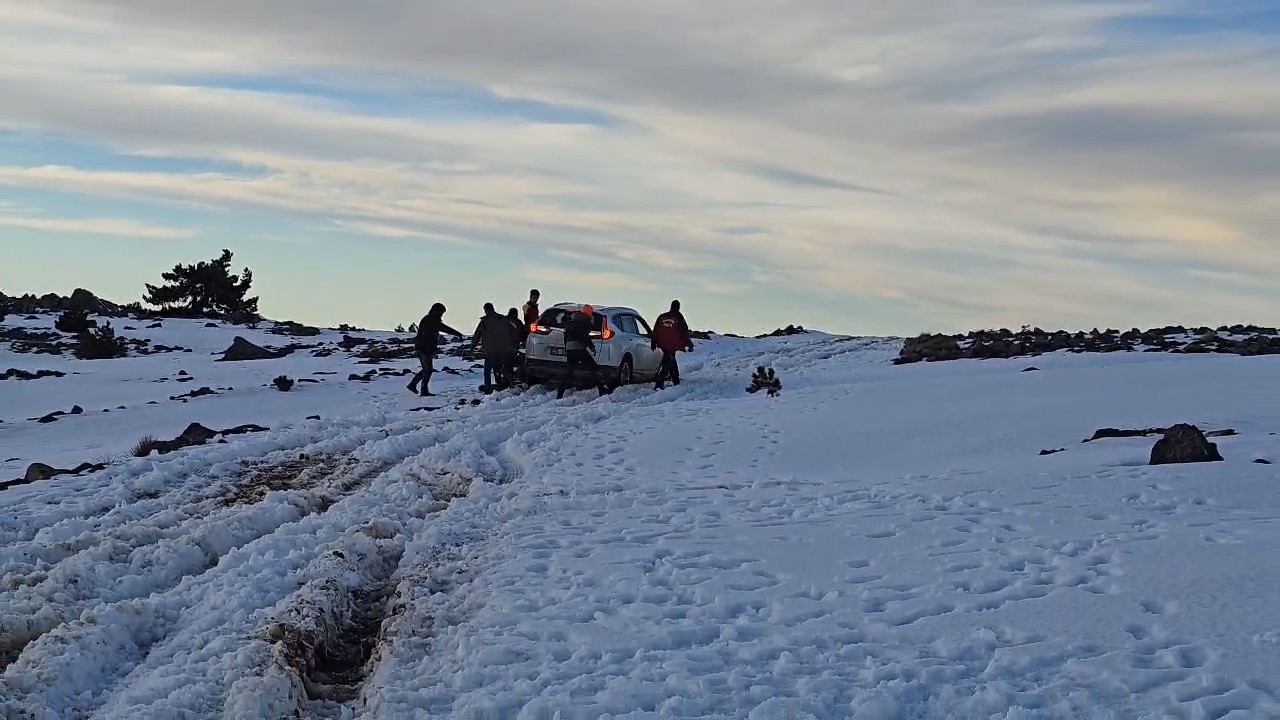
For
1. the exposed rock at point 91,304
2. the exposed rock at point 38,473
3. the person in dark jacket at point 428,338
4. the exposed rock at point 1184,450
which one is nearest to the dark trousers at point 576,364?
the person in dark jacket at point 428,338

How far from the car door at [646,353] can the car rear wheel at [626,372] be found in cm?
35

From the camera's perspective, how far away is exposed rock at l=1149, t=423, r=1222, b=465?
10828 millimetres

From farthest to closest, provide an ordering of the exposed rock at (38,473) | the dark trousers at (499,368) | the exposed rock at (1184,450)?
the dark trousers at (499,368) < the exposed rock at (38,473) < the exposed rock at (1184,450)

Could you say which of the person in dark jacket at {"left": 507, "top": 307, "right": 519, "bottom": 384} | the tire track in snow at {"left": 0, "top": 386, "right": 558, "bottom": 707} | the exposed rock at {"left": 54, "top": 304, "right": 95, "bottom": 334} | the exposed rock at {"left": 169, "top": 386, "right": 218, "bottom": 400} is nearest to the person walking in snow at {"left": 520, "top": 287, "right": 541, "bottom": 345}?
the person in dark jacket at {"left": 507, "top": 307, "right": 519, "bottom": 384}

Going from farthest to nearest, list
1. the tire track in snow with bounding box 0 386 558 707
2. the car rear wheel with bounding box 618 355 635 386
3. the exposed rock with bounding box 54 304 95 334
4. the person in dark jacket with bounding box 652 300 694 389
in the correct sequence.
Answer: the exposed rock with bounding box 54 304 95 334
the person in dark jacket with bounding box 652 300 694 389
the car rear wheel with bounding box 618 355 635 386
the tire track in snow with bounding box 0 386 558 707

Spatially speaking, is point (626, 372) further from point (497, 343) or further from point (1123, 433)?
point (1123, 433)

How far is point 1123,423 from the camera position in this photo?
15133 mm

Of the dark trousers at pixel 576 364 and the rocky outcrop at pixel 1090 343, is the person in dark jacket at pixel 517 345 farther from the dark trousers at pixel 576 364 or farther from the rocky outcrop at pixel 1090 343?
the rocky outcrop at pixel 1090 343

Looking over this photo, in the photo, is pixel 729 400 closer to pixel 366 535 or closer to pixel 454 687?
pixel 366 535

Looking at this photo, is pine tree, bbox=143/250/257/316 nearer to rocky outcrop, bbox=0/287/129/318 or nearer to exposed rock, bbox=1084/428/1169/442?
rocky outcrop, bbox=0/287/129/318

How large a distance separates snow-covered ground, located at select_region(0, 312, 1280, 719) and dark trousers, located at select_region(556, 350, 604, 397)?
627 cm

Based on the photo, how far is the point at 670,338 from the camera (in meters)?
24.5

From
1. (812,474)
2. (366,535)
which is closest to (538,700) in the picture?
(366,535)

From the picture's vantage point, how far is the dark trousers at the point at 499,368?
23078 millimetres
